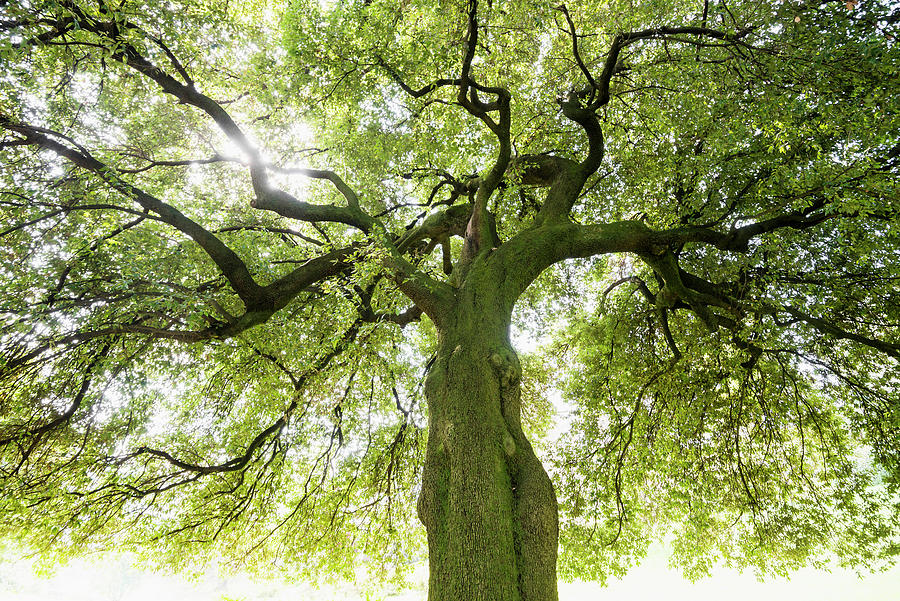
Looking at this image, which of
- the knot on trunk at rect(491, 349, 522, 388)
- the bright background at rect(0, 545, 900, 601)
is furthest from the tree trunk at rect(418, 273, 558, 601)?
the bright background at rect(0, 545, 900, 601)

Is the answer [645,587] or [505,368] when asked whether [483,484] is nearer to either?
[505,368]

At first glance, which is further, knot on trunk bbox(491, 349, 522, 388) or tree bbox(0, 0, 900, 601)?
tree bbox(0, 0, 900, 601)

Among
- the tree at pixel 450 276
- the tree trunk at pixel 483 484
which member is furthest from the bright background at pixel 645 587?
the tree trunk at pixel 483 484

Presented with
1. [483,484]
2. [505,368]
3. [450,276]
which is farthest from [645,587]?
[483,484]

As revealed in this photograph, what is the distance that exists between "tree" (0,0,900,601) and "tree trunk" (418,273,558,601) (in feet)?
0.09

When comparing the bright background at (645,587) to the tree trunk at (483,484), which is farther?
the bright background at (645,587)

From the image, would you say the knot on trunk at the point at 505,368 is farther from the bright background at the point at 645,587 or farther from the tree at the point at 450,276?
the bright background at the point at 645,587

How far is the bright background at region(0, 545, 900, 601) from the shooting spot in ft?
56.6

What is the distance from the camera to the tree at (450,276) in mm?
4602

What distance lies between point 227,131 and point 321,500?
7712mm

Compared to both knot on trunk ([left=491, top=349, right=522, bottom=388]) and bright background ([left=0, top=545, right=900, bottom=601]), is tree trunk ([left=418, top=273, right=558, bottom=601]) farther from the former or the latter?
bright background ([left=0, top=545, right=900, bottom=601])

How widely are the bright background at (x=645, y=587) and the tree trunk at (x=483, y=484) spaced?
311 cm

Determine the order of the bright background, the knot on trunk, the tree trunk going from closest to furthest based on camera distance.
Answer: the tree trunk
the knot on trunk
the bright background

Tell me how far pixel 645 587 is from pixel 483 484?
3528 centimetres
